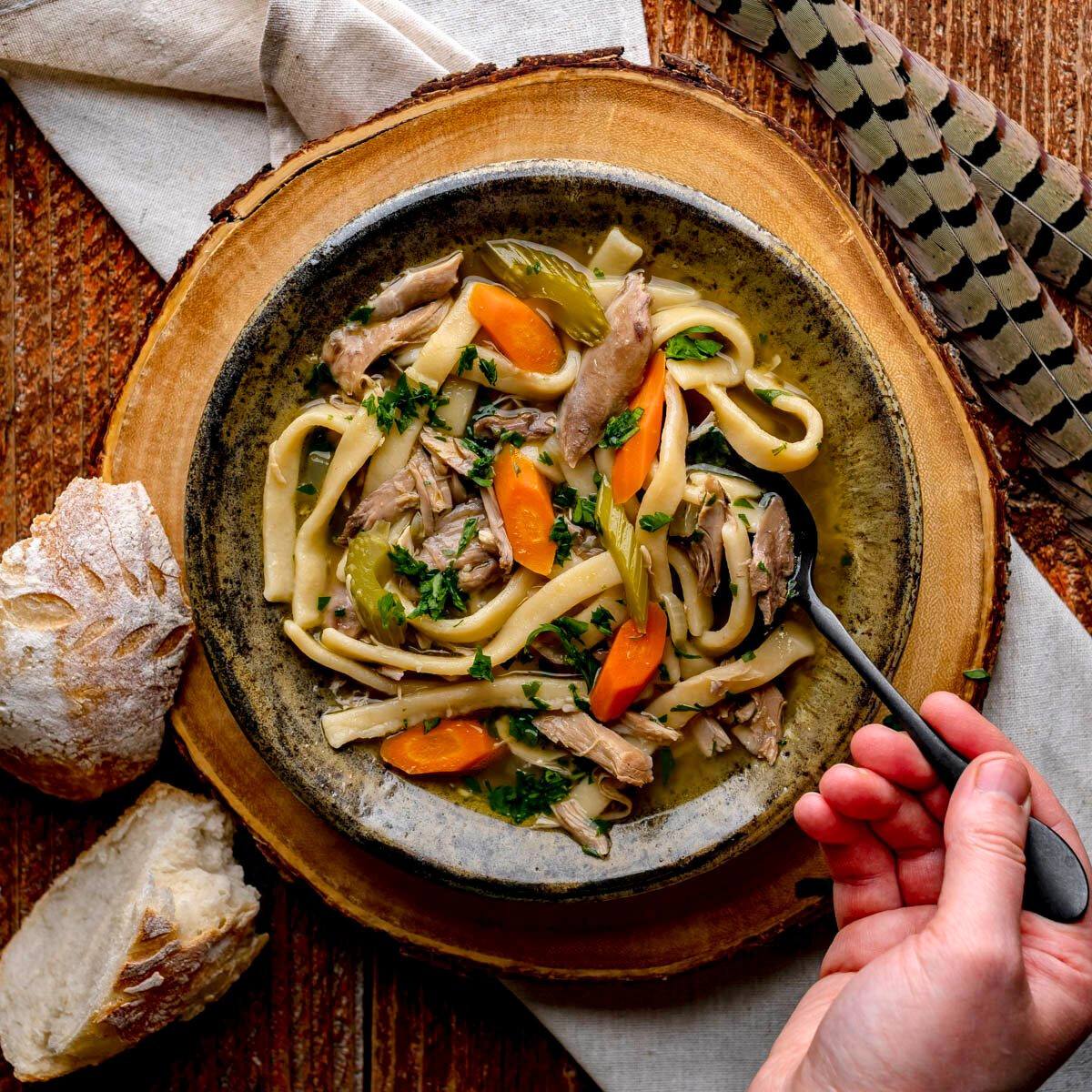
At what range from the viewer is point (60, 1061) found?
3.69 meters

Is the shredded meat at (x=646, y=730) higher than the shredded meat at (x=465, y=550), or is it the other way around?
the shredded meat at (x=465, y=550)

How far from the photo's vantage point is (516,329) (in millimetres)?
3385

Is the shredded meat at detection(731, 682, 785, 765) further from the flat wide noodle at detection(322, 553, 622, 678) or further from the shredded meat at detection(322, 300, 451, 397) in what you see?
the shredded meat at detection(322, 300, 451, 397)

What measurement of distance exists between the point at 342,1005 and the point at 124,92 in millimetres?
3657

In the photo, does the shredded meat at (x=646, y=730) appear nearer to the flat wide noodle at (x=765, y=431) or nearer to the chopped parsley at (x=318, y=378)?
the flat wide noodle at (x=765, y=431)

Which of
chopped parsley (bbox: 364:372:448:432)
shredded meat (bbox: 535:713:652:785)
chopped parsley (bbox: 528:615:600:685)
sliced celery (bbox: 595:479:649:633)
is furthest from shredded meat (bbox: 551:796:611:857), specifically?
chopped parsley (bbox: 364:372:448:432)

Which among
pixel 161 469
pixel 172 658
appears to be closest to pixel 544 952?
pixel 172 658

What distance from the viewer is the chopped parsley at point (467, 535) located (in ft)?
11.0

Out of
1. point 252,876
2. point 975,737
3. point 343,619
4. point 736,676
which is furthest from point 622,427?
point 252,876

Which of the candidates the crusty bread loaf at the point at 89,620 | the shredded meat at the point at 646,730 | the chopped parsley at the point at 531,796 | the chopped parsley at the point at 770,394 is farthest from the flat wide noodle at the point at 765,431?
the crusty bread loaf at the point at 89,620

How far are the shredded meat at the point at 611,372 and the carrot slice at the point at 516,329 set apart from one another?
163 millimetres

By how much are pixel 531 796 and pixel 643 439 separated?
1227 millimetres

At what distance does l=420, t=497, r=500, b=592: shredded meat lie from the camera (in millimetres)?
3379

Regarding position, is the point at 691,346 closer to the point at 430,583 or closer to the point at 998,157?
the point at 430,583
